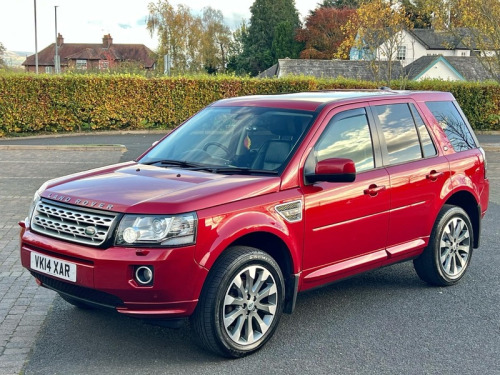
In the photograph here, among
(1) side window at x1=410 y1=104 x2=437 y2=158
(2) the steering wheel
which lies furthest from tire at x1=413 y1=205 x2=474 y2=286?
(2) the steering wheel

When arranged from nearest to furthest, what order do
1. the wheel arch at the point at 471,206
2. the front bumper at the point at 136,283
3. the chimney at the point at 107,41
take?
the front bumper at the point at 136,283
the wheel arch at the point at 471,206
the chimney at the point at 107,41

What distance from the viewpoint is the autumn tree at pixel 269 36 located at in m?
86.0

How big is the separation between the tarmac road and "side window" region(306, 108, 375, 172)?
1330 millimetres

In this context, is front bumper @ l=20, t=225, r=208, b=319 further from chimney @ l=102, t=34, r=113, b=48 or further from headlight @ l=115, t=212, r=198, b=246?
chimney @ l=102, t=34, r=113, b=48

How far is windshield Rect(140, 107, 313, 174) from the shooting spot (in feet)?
16.9

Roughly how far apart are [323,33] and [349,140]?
7946cm

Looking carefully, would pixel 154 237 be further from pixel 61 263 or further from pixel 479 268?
pixel 479 268

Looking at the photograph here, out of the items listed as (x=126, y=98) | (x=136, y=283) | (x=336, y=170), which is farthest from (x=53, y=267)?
(x=126, y=98)

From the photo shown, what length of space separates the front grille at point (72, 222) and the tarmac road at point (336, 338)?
864 mm

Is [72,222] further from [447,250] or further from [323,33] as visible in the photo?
[323,33]

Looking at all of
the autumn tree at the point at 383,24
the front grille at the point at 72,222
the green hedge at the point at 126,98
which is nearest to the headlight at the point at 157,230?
the front grille at the point at 72,222

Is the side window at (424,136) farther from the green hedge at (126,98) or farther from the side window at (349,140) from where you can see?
the green hedge at (126,98)

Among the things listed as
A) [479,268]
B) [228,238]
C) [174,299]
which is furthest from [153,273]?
[479,268]

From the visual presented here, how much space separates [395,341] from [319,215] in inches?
44.1
